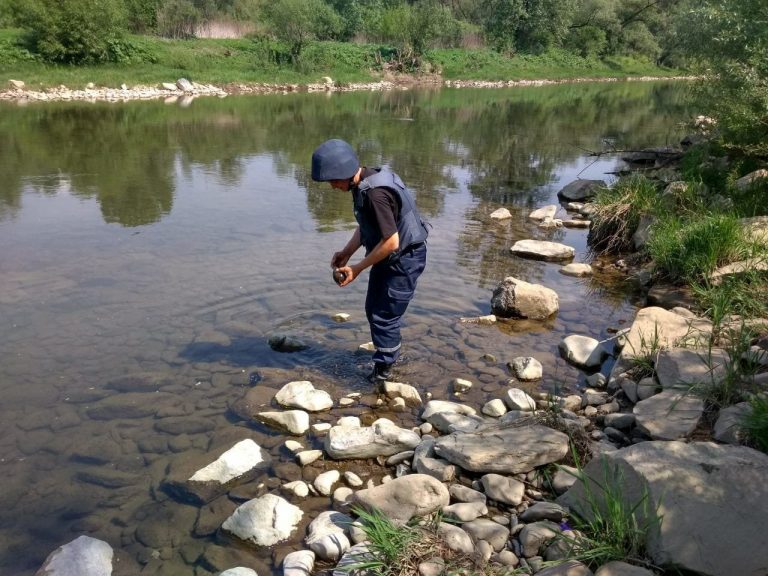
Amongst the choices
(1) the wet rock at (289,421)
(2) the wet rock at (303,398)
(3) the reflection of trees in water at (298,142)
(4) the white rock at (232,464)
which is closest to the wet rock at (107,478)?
(4) the white rock at (232,464)

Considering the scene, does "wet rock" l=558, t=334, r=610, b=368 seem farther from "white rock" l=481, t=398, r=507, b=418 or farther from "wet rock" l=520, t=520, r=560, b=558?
"wet rock" l=520, t=520, r=560, b=558

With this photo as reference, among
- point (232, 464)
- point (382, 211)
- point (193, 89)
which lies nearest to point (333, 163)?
point (382, 211)

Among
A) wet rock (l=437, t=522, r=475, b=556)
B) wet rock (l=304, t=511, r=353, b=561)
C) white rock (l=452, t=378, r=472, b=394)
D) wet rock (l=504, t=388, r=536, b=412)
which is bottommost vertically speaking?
white rock (l=452, t=378, r=472, b=394)

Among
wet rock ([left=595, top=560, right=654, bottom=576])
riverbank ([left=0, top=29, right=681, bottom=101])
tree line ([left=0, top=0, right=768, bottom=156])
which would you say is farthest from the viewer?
riverbank ([left=0, top=29, right=681, bottom=101])

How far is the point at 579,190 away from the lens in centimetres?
1431

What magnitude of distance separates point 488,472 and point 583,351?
8.59ft

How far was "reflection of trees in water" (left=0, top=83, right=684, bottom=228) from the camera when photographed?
539 inches

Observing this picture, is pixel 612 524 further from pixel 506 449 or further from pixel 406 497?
pixel 406 497

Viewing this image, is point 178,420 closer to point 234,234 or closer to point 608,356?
point 608,356

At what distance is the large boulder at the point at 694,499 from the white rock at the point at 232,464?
2.29 metres

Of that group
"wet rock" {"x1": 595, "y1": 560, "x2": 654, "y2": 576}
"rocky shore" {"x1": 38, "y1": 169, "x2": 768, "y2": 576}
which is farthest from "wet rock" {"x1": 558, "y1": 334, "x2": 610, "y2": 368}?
"wet rock" {"x1": 595, "y1": 560, "x2": 654, "y2": 576}

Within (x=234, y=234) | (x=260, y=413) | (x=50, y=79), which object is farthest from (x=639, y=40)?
(x=260, y=413)

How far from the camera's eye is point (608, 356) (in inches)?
250

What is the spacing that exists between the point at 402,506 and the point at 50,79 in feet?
116
